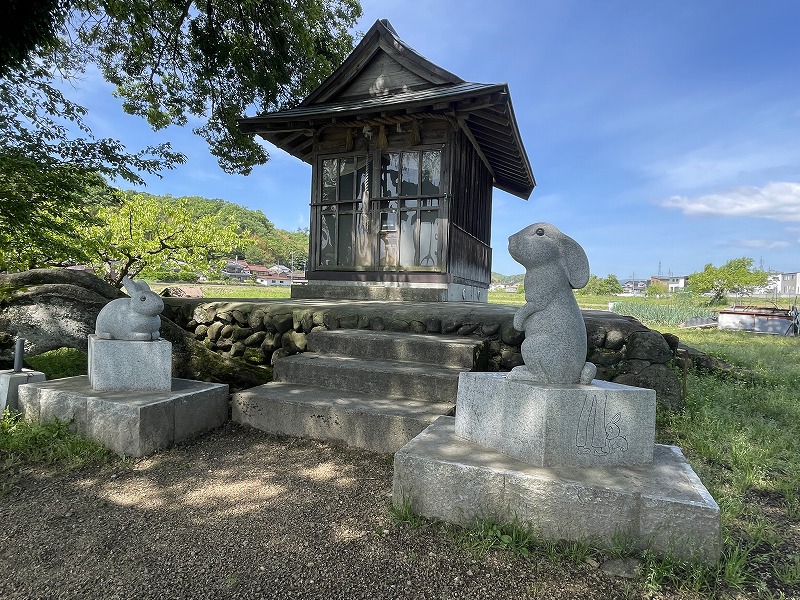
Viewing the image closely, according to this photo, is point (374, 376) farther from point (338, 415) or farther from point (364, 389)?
point (338, 415)

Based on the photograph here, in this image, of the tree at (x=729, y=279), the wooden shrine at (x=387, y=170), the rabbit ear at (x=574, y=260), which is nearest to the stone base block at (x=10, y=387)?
the rabbit ear at (x=574, y=260)

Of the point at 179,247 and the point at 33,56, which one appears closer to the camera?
the point at 33,56

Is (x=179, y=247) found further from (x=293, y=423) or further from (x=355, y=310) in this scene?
(x=293, y=423)

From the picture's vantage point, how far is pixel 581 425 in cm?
245

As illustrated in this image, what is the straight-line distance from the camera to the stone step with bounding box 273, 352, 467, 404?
12.7 feet

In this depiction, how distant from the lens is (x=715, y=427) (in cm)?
396

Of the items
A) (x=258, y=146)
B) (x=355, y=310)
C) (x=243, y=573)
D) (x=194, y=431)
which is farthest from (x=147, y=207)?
(x=243, y=573)

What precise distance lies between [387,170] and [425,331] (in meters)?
4.81

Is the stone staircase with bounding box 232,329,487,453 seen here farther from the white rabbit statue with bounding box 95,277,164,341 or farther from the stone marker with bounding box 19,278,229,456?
the white rabbit statue with bounding box 95,277,164,341

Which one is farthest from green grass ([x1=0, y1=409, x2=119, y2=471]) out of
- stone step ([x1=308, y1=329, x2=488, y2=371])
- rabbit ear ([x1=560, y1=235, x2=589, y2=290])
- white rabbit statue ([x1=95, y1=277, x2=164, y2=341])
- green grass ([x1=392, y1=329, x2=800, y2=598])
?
rabbit ear ([x1=560, y1=235, x2=589, y2=290])

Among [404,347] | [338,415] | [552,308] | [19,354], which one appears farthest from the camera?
[404,347]

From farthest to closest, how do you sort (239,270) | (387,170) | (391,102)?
(239,270), (387,170), (391,102)

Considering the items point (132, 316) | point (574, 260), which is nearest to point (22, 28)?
point (132, 316)

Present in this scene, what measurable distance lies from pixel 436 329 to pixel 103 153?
19.4 ft
